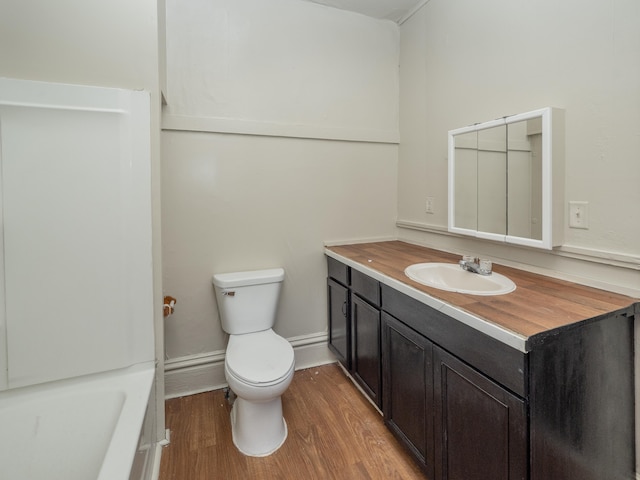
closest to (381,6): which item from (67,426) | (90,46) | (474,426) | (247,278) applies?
(90,46)

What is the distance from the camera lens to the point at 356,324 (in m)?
1.92

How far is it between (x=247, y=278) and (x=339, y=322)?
0.68 m

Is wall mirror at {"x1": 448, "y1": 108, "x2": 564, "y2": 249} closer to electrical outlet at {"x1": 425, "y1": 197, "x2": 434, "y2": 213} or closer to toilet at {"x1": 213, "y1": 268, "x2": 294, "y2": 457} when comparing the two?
electrical outlet at {"x1": 425, "y1": 197, "x2": 434, "y2": 213}

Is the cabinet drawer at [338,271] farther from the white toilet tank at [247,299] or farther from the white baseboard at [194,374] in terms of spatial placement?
the white baseboard at [194,374]

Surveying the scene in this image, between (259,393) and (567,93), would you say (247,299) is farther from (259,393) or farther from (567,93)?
(567,93)

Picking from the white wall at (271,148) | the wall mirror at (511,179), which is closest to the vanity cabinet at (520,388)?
the wall mirror at (511,179)

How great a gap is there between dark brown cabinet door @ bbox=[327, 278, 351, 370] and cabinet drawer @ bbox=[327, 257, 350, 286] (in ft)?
0.13

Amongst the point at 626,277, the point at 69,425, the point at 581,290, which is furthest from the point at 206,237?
the point at 626,277

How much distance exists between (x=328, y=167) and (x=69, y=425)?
6.20 ft

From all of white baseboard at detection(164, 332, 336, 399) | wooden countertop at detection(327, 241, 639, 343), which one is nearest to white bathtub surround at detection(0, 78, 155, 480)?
white baseboard at detection(164, 332, 336, 399)

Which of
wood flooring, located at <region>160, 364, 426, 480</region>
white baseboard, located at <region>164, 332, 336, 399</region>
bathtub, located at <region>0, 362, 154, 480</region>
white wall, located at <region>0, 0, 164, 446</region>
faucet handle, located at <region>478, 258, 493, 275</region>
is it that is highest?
white wall, located at <region>0, 0, 164, 446</region>

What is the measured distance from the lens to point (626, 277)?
1191mm

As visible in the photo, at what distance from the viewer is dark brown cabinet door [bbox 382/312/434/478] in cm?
130

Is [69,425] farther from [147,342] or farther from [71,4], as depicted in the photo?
[71,4]
